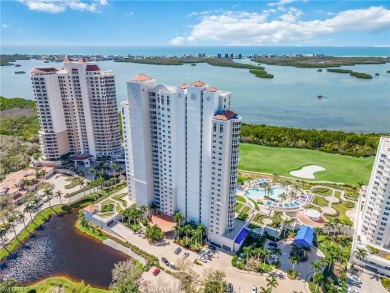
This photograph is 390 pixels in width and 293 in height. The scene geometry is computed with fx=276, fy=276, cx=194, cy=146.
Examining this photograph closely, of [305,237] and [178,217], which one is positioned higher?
[178,217]

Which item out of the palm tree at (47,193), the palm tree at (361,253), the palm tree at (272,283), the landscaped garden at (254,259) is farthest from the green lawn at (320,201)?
the palm tree at (47,193)

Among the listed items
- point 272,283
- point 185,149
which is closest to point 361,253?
Result: point 272,283

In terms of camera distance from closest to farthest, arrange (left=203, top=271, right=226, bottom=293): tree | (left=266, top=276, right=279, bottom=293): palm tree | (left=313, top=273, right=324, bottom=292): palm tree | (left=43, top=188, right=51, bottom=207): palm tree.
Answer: (left=203, top=271, right=226, bottom=293): tree → (left=266, top=276, right=279, bottom=293): palm tree → (left=313, top=273, right=324, bottom=292): palm tree → (left=43, top=188, right=51, bottom=207): palm tree

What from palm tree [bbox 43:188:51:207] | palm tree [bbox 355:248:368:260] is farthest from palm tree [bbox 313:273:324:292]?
palm tree [bbox 43:188:51:207]

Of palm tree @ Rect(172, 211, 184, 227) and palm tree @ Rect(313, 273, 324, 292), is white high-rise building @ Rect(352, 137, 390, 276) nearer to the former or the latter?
palm tree @ Rect(313, 273, 324, 292)

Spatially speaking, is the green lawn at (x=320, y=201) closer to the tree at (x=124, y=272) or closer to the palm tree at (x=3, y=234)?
the tree at (x=124, y=272)

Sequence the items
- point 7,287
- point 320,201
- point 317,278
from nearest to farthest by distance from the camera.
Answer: point 7,287 → point 317,278 → point 320,201

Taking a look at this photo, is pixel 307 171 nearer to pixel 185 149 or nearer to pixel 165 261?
pixel 185 149
